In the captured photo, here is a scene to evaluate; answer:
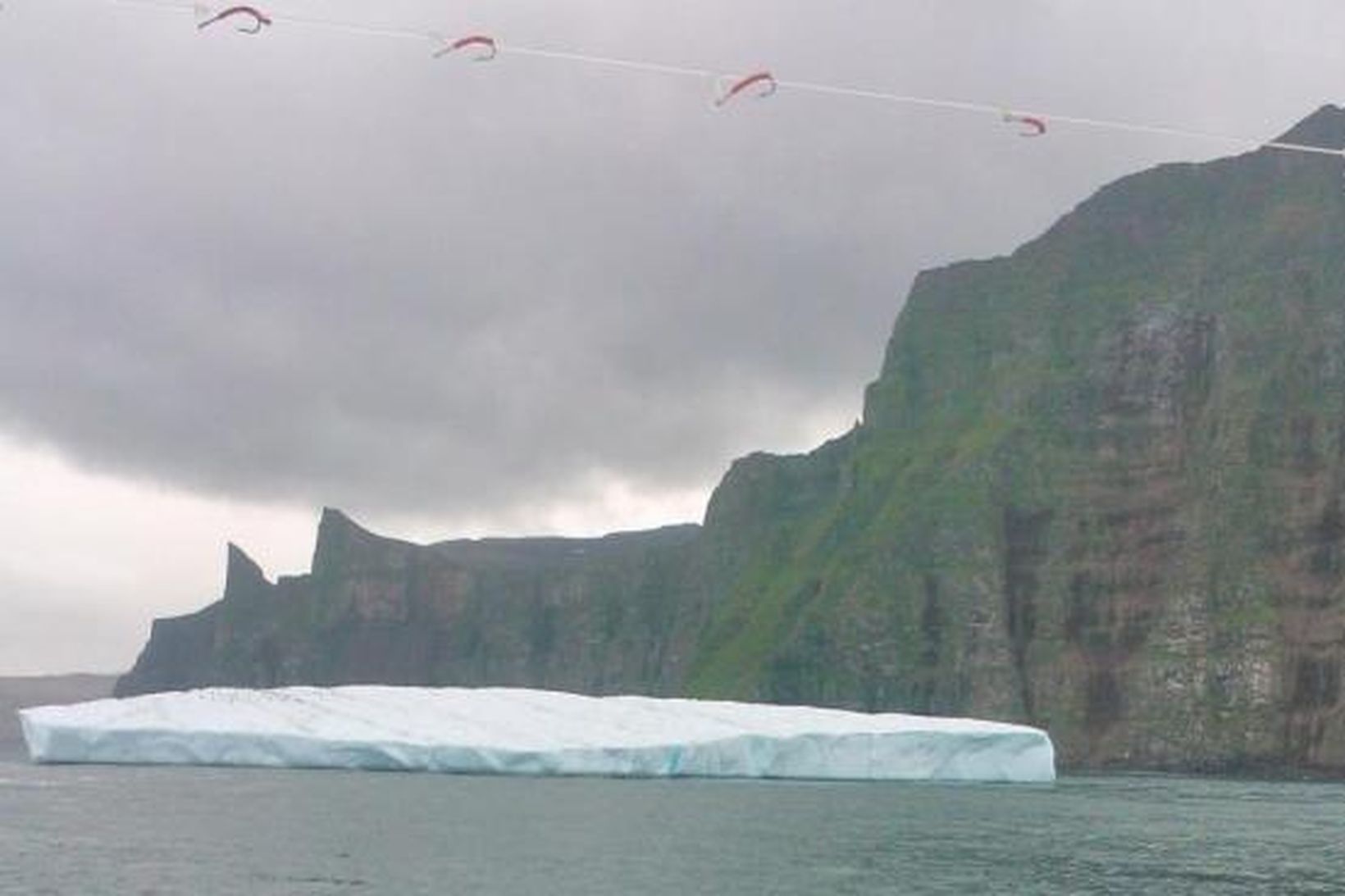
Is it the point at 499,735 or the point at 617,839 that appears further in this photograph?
the point at 499,735

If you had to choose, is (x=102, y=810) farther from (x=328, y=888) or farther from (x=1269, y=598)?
(x=1269, y=598)

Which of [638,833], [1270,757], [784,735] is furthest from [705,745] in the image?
[1270,757]

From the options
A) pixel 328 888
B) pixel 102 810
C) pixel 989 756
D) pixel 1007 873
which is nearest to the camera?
pixel 328 888

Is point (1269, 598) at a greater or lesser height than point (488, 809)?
greater

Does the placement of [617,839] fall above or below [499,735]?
below

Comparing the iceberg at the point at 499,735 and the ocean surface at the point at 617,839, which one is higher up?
the iceberg at the point at 499,735

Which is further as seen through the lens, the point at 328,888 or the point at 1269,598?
the point at 1269,598
